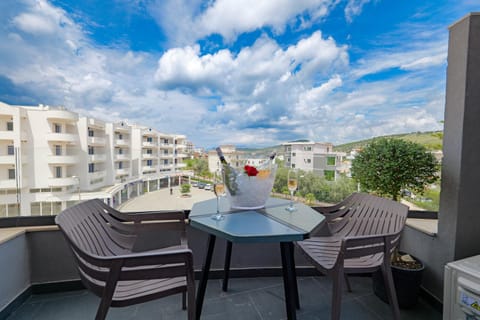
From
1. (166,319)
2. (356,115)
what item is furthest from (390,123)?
(166,319)

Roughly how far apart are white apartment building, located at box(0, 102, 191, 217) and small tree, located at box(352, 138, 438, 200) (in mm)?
1960

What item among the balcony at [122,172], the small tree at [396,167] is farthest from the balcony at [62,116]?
the small tree at [396,167]

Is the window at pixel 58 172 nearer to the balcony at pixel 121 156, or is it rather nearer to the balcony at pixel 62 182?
the balcony at pixel 62 182

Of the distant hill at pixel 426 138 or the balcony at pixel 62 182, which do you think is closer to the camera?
the distant hill at pixel 426 138

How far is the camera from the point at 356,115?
249 centimetres

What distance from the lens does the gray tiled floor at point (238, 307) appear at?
166 cm

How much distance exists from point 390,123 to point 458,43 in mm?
913

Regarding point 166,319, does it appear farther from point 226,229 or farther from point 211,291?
point 226,229

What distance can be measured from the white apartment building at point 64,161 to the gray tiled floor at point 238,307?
0.77 m

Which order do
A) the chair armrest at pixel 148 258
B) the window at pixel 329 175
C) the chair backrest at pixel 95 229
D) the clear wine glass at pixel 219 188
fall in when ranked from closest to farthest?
the chair armrest at pixel 148 258, the chair backrest at pixel 95 229, the clear wine glass at pixel 219 188, the window at pixel 329 175

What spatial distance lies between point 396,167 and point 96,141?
272 centimetres

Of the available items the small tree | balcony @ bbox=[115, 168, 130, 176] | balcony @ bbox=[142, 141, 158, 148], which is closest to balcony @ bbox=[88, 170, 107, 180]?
balcony @ bbox=[115, 168, 130, 176]

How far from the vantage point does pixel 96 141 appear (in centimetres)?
213

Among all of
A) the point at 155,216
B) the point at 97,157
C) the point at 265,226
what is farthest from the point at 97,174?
the point at 265,226
